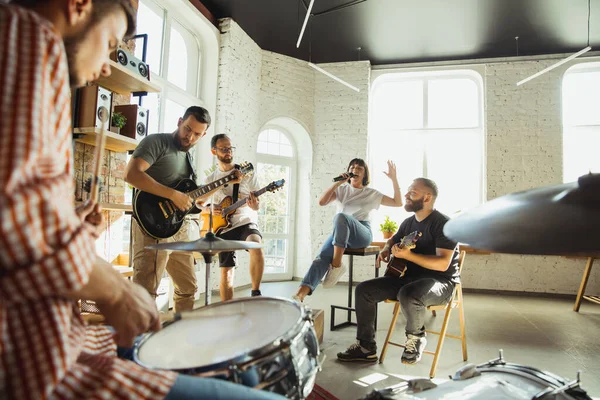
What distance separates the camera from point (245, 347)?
96 cm

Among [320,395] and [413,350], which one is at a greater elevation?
[413,350]

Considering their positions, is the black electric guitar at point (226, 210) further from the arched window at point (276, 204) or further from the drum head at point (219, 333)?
the arched window at point (276, 204)

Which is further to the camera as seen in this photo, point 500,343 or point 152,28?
point 152,28

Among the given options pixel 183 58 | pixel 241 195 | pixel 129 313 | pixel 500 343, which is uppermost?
pixel 183 58

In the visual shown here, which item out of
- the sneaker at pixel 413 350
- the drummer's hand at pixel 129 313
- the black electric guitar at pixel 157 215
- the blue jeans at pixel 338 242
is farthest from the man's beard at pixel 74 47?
the blue jeans at pixel 338 242

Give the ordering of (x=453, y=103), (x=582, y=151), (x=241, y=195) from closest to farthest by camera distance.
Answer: (x=241, y=195)
(x=582, y=151)
(x=453, y=103)

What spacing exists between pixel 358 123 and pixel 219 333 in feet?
20.5

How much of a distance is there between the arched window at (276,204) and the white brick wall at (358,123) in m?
0.26

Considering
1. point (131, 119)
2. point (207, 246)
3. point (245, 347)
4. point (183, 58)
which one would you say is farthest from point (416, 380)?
point (183, 58)

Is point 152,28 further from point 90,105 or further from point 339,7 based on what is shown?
point 339,7

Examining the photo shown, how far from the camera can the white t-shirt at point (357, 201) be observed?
406 centimetres

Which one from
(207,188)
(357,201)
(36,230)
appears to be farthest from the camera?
(357,201)

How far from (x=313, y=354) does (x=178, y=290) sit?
195cm

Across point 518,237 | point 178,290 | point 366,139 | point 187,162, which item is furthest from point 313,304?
point 518,237
